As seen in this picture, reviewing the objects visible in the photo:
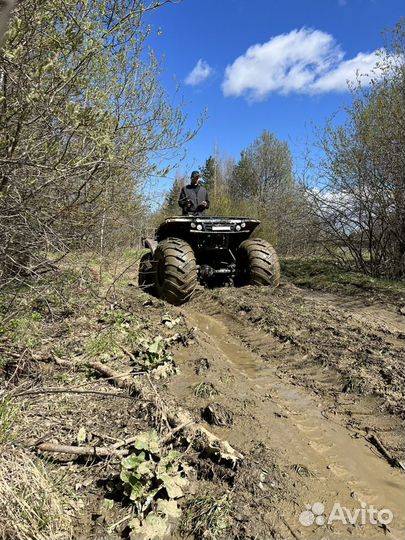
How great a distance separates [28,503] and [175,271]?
4314 millimetres

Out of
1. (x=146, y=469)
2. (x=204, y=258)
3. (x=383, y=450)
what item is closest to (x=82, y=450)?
(x=146, y=469)

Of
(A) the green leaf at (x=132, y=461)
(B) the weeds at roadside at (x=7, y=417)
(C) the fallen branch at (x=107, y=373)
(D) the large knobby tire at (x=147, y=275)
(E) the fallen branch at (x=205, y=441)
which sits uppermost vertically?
(D) the large knobby tire at (x=147, y=275)

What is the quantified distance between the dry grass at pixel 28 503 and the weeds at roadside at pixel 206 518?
535mm

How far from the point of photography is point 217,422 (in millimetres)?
2682

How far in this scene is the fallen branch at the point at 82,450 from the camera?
2188 mm

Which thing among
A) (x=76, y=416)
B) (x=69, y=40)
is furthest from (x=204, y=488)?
(x=69, y=40)

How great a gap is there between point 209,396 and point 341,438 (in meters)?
1.00

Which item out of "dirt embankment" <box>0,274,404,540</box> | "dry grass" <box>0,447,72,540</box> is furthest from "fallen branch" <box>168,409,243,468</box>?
"dry grass" <box>0,447,72,540</box>

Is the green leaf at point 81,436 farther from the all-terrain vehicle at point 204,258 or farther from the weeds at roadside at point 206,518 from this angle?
A: the all-terrain vehicle at point 204,258

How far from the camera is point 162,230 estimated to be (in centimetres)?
715

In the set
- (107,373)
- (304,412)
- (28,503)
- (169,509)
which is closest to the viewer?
(28,503)

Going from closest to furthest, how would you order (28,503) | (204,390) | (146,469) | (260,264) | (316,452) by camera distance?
1. (28,503)
2. (146,469)
3. (316,452)
4. (204,390)
5. (260,264)

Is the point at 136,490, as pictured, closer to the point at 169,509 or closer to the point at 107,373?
the point at 169,509

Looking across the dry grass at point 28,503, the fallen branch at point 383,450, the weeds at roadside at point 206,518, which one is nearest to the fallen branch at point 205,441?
the weeds at roadside at point 206,518
